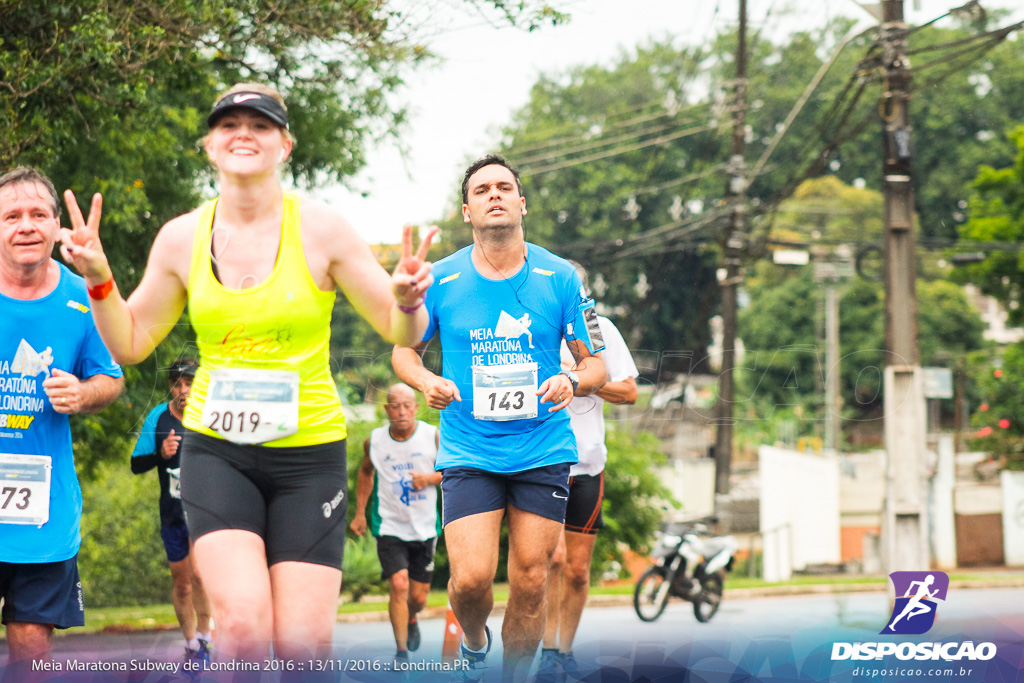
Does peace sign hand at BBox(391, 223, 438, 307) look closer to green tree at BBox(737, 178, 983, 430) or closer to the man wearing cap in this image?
the man wearing cap

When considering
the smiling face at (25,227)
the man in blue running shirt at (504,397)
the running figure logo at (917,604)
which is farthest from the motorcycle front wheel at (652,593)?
the smiling face at (25,227)

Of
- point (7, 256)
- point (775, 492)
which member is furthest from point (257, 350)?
point (775, 492)

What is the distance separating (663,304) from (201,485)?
148 feet

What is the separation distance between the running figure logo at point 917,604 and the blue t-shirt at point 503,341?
2.05m

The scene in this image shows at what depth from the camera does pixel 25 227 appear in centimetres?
420

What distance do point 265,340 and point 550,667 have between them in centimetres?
299

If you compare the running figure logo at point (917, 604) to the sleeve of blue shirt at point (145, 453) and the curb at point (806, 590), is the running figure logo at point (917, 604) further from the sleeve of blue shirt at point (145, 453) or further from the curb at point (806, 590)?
the curb at point (806, 590)

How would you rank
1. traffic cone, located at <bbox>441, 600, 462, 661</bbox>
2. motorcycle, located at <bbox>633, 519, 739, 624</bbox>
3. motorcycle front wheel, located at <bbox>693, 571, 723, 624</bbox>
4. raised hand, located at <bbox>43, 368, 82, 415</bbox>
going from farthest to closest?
motorcycle front wheel, located at <bbox>693, 571, 723, 624</bbox>
motorcycle, located at <bbox>633, 519, 739, 624</bbox>
traffic cone, located at <bbox>441, 600, 462, 661</bbox>
raised hand, located at <bbox>43, 368, 82, 415</bbox>

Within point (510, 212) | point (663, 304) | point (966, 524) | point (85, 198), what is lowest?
point (966, 524)

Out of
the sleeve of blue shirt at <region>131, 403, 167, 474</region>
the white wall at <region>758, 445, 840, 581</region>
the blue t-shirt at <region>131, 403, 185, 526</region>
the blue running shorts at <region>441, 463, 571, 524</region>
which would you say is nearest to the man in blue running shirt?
the blue running shorts at <region>441, 463, 571, 524</region>

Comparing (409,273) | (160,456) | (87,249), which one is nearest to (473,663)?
(409,273)

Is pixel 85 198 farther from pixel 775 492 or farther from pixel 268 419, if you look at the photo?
pixel 775 492

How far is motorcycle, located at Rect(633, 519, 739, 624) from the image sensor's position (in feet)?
40.2

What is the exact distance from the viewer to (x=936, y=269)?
51.7 m
